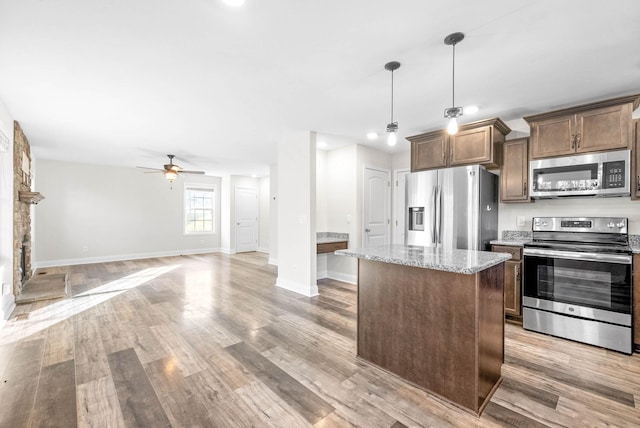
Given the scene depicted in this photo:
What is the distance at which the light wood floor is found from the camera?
5.94 feet

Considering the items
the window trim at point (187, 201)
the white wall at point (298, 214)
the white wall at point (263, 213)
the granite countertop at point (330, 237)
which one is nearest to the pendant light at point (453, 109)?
the white wall at point (298, 214)

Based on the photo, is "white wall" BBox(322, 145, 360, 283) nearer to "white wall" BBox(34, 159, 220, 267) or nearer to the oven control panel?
the oven control panel

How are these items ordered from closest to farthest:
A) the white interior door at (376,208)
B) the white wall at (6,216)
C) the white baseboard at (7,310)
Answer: the white baseboard at (7,310), the white wall at (6,216), the white interior door at (376,208)

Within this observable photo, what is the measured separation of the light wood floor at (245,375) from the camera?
1811 millimetres

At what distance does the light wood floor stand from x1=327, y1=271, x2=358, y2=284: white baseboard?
138cm

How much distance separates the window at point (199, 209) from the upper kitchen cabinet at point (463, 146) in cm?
707

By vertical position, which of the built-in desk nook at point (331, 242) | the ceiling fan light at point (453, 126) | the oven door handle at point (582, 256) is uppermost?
the ceiling fan light at point (453, 126)

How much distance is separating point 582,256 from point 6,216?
6.65 m

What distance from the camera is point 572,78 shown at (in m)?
2.69

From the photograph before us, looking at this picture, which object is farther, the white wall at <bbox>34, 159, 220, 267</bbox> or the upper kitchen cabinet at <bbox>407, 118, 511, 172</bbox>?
the white wall at <bbox>34, 159, 220, 267</bbox>

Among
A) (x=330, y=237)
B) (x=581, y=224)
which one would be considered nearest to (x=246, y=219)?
(x=330, y=237)

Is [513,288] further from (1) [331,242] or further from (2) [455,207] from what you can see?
(1) [331,242]

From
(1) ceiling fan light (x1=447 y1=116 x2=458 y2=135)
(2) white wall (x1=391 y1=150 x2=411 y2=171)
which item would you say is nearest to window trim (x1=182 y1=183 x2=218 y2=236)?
(2) white wall (x1=391 y1=150 x2=411 y2=171)

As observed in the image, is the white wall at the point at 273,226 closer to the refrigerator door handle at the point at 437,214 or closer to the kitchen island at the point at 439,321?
the refrigerator door handle at the point at 437,214
